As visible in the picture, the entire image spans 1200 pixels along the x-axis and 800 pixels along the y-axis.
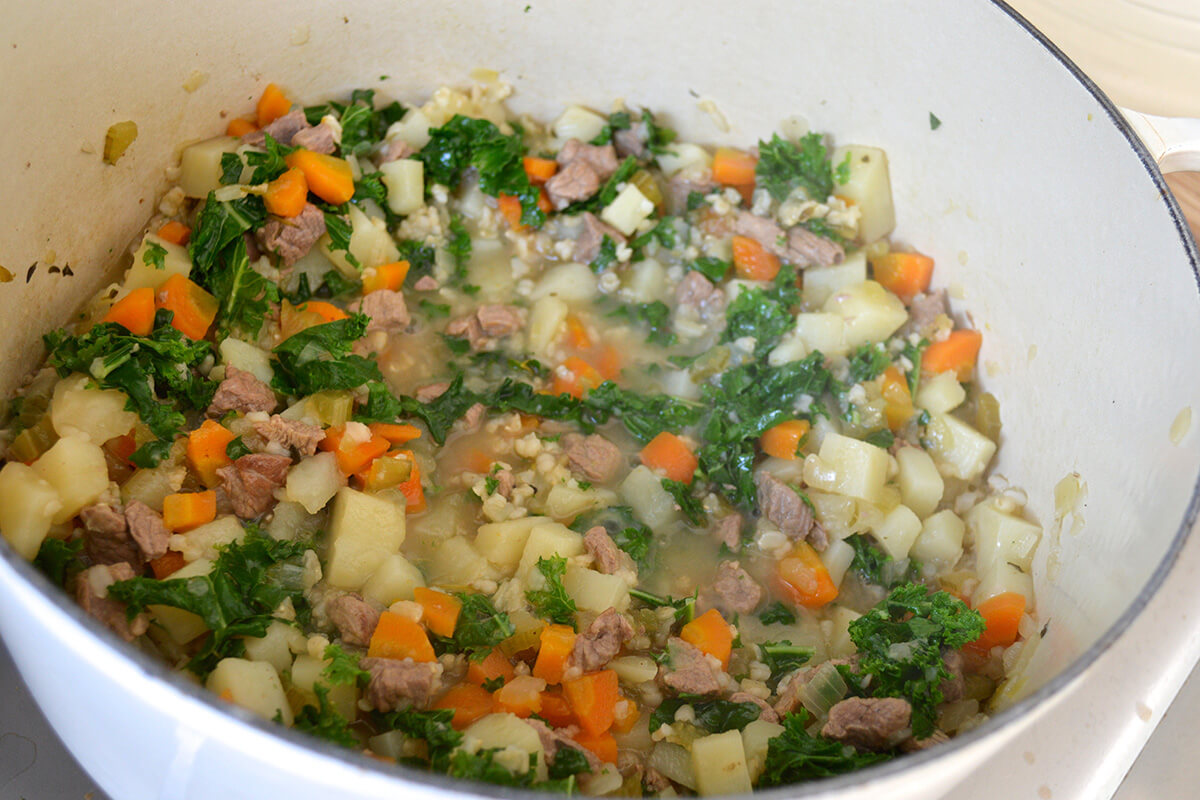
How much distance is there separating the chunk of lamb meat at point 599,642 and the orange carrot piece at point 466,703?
18cm

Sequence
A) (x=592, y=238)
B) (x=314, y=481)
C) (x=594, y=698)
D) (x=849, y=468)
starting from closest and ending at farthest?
(x=594, y=698) < (x=314, y=481) < (x=849, y=468) < (x=592, y=238)

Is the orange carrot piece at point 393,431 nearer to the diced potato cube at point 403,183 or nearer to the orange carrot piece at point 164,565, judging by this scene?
the orange carrot piece at point 164,565

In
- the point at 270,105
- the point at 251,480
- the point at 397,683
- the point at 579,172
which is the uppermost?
the point at 270,105

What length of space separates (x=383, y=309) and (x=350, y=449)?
484 mm

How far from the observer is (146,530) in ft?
6.54

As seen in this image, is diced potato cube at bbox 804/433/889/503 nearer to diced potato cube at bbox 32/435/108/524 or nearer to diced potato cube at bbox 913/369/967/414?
diced potato cube at bbox 913/369/967/414

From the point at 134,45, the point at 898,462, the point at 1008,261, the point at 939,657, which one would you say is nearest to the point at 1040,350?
the point at 1008,261

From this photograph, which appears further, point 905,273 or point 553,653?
point 905,273

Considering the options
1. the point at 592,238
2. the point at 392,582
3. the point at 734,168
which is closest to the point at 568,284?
the point at 592,238

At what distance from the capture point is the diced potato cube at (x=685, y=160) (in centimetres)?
301

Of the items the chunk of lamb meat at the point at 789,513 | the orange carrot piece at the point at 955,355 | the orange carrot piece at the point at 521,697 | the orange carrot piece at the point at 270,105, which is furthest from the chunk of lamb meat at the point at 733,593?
the orange carrot piece at the point at 270,105

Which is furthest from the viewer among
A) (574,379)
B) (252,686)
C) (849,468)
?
A: (574,379)

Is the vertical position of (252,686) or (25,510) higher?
(25,510)

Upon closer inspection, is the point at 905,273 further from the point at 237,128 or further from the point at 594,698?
the point at 237,128
